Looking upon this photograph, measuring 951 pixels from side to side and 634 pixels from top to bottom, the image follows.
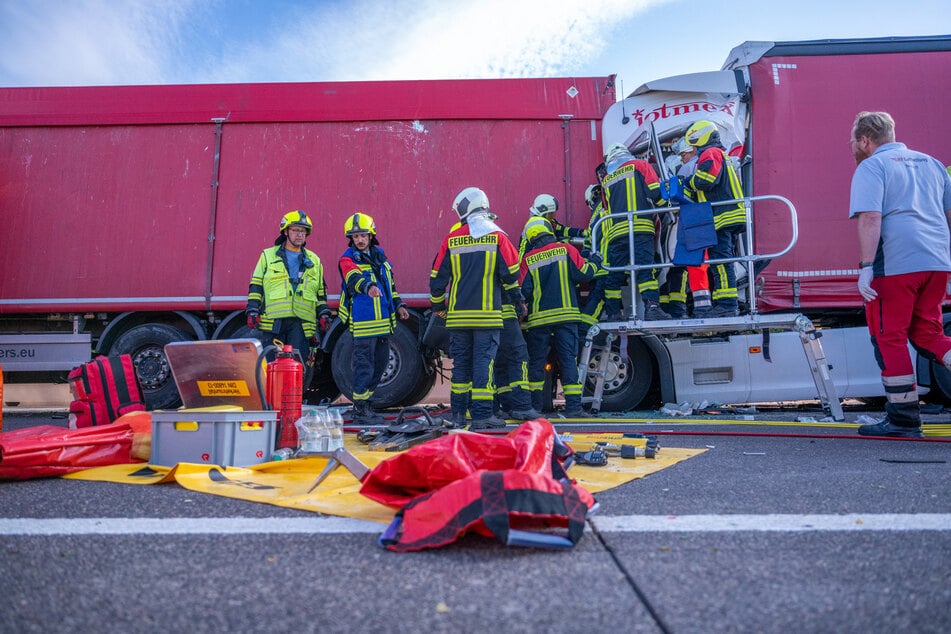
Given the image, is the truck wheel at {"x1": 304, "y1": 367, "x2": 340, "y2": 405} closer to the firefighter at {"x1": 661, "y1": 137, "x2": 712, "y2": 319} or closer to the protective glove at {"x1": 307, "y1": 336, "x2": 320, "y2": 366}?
the protective glove at {"x1": 307, "y1": 336, "x2": 320, "y2": 366}

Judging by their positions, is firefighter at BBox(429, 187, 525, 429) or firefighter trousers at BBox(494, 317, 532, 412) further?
firefighter trousers at BBox(494, 317, 532, 412)

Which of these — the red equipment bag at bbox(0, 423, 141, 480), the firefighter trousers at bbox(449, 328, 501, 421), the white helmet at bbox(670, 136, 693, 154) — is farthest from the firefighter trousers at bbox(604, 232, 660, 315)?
the red equipment bag at bbox(0, 423, 141, 480)

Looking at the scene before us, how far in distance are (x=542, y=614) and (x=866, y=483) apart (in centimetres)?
204

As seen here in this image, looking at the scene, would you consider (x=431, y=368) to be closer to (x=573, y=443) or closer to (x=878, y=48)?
(x=573, y=443)

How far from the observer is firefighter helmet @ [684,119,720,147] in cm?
559

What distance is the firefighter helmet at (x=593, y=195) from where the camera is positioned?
640 centimetres

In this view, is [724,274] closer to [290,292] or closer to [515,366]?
[515,366]

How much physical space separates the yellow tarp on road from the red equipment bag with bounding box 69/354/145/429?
124cm

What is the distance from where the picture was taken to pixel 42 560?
1822 mm

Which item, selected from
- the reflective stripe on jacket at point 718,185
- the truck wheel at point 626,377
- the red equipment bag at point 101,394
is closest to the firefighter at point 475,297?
the truck wheel at point 626,377

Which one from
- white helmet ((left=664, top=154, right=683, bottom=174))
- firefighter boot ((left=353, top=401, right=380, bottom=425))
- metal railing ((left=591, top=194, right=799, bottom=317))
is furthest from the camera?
white helmet ((left=664, top=154, right=683, bottom=174))

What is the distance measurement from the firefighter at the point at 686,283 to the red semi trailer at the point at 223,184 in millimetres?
934

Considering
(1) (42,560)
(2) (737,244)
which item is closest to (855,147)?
(2) (737,244)

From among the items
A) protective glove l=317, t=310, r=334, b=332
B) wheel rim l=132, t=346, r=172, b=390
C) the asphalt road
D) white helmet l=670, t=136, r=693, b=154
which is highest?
white helmet l=670, t=136, r=693, b=154
